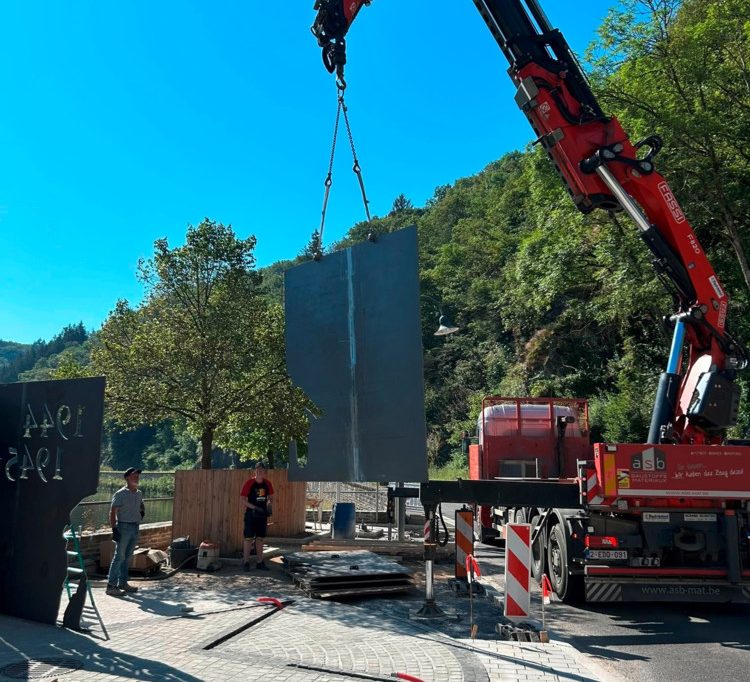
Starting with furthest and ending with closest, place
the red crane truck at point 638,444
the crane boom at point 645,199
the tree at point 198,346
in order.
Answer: the tree at point 198,346 < the crane boom at point 645,199 < the red crane truck at point 638,444

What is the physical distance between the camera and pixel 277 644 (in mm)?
6223

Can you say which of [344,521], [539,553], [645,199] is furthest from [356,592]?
[645,199]

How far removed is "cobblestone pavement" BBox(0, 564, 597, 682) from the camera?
5.28 meters

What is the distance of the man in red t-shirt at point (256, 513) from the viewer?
10555mm

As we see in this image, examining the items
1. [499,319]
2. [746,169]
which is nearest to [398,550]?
[746,169]

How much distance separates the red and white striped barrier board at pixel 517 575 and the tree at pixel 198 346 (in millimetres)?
6184

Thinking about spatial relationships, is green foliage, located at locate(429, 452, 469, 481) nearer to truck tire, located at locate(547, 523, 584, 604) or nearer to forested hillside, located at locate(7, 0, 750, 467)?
forested hillside, located at locate(7, 0, 750, 467)

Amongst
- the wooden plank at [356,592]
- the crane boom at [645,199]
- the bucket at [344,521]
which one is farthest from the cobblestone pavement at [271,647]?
the bucket at [344,521]

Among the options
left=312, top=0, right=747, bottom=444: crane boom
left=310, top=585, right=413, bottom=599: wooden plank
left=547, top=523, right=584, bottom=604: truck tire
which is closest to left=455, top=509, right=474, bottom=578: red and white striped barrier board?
left=310, top=585, right=413, bottom=599: wooden plank

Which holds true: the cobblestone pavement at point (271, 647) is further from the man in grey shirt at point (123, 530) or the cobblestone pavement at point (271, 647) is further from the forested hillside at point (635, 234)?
the forested hillside at point (635, 234)

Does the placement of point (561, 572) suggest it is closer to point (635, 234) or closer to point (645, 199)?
point (645, 199)

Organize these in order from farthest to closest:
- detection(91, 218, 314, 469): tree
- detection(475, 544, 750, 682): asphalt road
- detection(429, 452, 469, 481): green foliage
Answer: detection(429, 452, 469, 481): green foliage, detection(91, 218, 314, 469): tree, detection(475, 544, 750, 682): asphalt road

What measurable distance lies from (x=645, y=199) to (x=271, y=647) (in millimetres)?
8133

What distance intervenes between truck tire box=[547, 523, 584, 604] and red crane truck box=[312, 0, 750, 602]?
0.02 metres
